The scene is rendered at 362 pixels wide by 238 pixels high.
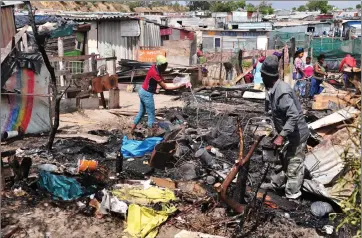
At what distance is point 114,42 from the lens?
20812 mm

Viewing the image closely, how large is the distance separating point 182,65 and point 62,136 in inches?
476

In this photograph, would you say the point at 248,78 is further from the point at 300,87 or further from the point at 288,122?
the point at 288,122

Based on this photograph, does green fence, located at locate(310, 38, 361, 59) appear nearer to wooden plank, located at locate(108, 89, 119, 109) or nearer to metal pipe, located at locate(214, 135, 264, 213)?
wooden plank, located at locate(108, 89, 119, 109)

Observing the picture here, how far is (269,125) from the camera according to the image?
28.1 ft

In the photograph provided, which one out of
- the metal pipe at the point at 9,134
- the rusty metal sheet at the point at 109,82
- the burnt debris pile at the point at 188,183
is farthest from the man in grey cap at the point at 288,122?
the rusty metal sheet at the point at 109,82

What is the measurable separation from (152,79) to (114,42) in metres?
13.4

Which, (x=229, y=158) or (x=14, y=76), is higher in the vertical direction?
(x=14, y=76)

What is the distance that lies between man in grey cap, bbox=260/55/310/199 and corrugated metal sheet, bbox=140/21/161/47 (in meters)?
16.3

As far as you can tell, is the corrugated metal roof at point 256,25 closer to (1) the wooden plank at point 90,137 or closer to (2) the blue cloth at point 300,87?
(2) the blue cloth at point 300,87

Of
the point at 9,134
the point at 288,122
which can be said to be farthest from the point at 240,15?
the point at 288,122

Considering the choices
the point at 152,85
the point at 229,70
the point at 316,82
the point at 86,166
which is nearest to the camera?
the point at 86,166

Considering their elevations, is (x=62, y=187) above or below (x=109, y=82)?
below

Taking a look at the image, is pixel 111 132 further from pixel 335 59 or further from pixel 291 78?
pixel 335 59

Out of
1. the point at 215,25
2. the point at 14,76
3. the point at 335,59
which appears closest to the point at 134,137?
the point at 14,76
